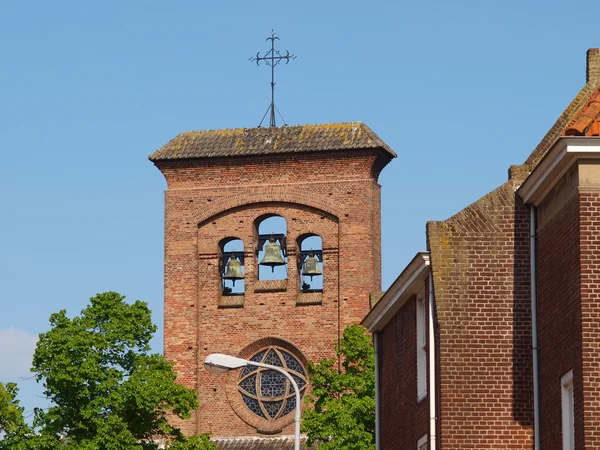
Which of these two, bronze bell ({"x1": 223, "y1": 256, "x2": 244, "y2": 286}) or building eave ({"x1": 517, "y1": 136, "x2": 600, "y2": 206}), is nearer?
building eave ({"x1": 517, "y1": 136, "x2": 600, "y2": 206})

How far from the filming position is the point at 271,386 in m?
65.7

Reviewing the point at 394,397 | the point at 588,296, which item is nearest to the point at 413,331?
the point at 394,397

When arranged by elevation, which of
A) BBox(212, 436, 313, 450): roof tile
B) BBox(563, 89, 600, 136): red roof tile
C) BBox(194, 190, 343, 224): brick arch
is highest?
BBox(194, 190, 343, 224): brick arch

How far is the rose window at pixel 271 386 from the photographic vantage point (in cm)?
6456

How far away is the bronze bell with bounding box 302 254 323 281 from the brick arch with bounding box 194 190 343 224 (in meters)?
1.55

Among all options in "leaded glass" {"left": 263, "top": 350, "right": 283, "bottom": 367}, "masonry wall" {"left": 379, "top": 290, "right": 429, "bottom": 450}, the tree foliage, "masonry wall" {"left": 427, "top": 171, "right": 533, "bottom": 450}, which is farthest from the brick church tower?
"masonry wall" {"left": 427, "top": 171, "right": 533, "bottom": 450}

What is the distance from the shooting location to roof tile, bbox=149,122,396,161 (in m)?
65.2

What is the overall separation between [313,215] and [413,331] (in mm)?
33309

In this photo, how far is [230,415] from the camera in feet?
213

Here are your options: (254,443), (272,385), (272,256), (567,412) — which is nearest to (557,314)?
(567,412)

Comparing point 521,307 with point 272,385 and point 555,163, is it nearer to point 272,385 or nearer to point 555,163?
point 555,163

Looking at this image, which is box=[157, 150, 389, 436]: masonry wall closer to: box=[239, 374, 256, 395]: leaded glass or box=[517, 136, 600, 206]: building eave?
box=[239, 374, 256, 395]: leaded glass

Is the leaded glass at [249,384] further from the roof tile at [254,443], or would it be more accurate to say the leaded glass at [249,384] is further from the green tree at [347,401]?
the green tree at [347,401]

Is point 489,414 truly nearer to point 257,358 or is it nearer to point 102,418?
point 102,418
